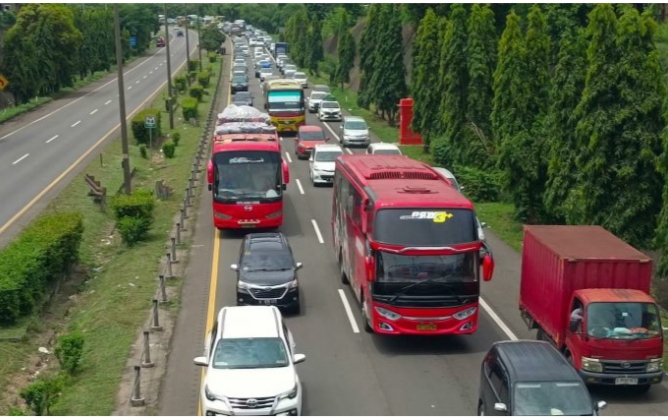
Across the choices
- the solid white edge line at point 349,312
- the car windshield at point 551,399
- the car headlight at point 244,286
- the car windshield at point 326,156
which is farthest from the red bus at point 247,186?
the car windshield at point 551,399

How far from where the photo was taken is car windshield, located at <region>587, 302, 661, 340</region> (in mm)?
17469

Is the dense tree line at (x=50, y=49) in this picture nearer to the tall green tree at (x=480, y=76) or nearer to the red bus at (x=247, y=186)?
the tall green tree at (x=480, y=76)

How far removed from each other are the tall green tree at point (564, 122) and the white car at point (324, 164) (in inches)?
503

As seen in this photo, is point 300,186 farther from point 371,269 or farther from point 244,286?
point 371,269

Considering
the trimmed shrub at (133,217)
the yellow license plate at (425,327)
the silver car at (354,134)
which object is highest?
the yellow license plate at (425,327)

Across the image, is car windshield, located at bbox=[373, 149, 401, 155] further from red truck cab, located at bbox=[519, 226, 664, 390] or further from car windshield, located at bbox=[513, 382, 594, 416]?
car windshield, located at bbox=[513, 382, 594, 416]

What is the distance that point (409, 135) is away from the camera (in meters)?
57.8

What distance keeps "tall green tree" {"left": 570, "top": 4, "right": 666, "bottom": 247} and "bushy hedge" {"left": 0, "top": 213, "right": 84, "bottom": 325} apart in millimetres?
14770

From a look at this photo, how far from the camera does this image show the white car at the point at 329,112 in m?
68.6

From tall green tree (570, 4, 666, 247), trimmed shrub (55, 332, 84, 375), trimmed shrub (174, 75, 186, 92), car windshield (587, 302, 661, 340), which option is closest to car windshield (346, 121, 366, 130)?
tall green tree (570, 4, 666, 247)

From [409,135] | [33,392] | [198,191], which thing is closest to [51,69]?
[409,135]

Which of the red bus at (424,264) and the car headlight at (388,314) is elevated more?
the red bus at (424,264)

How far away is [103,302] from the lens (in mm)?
24734

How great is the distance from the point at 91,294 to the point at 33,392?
10.1 meters
